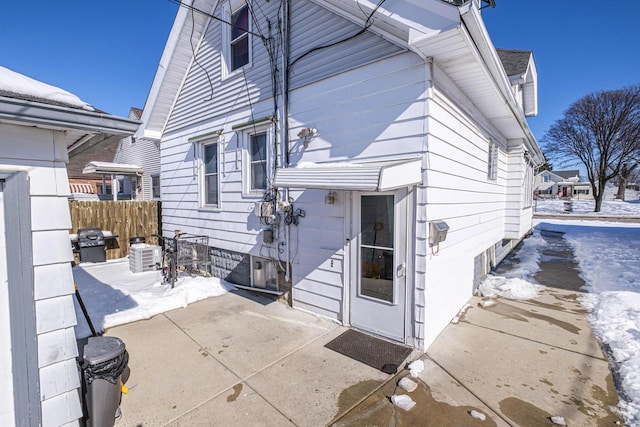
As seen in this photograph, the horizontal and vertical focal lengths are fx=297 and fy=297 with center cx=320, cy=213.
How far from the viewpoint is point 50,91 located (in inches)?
77.8

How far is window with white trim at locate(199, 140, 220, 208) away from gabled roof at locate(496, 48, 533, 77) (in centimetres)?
772

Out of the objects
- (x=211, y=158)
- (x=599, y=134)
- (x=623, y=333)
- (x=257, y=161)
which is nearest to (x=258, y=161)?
(x=257, y=161)

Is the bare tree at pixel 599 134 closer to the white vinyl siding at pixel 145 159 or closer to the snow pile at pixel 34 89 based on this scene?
the white vinyl siding at pixel 145 159

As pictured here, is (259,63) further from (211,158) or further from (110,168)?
(110,168)

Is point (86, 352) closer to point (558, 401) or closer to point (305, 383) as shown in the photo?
point (305, 383)

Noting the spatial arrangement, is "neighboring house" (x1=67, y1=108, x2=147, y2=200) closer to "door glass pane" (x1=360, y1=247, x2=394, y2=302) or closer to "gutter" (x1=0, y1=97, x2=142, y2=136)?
"gutter" (x1=0, y1=97, x2=142, y2=136)

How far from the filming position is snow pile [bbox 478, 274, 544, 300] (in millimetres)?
5878

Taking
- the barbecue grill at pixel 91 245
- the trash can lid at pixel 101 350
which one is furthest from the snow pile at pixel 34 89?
the barbecue grill at pixel 91 245

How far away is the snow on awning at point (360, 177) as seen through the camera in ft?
10.3

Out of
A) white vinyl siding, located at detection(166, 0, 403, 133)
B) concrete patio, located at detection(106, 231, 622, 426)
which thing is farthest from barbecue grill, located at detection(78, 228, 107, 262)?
concrete patio, located at detection(106, 231, 622, 426)

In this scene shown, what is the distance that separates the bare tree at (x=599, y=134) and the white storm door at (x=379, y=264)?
97.4 ft

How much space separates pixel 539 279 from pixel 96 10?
11.0 meters

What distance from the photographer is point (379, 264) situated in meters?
4.14

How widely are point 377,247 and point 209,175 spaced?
15.7 ft
